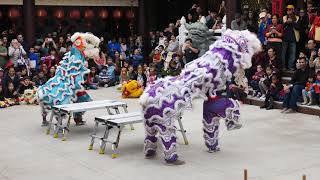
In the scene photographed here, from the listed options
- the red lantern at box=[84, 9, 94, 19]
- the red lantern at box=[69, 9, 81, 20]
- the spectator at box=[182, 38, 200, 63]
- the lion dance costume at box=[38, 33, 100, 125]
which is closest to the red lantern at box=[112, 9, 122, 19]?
the red lantern at box=[84, 9, 94, 19]

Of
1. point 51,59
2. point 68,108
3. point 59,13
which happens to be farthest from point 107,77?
point 68,108

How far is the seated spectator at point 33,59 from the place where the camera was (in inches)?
666

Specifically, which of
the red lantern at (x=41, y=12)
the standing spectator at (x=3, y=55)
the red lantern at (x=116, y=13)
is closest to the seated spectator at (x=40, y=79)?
the standing spectator at (x=3, y=55)

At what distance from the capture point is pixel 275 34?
13.2 meters

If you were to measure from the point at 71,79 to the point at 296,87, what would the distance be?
15.8ft

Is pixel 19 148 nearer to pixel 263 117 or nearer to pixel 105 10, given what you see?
pixel 263 117

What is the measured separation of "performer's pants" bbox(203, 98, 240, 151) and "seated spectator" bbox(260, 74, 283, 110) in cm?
424

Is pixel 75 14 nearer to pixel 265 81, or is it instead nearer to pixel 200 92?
pixel 265 81

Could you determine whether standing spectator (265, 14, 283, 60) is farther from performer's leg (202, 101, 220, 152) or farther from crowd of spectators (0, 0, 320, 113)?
performer's leg (202, 101, 220, 152)

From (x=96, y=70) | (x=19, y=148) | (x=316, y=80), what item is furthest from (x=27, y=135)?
(x=96, y=70)

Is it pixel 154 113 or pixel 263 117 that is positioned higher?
pixel 154 113

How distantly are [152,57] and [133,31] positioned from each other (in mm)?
5806

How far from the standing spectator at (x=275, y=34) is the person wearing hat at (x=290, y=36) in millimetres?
98

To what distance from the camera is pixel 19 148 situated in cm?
892
